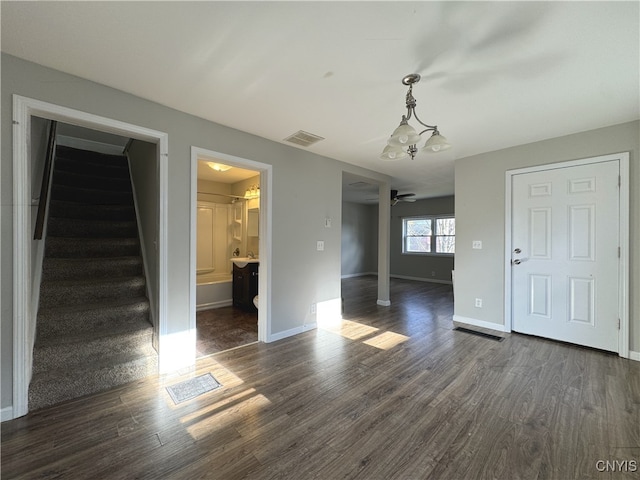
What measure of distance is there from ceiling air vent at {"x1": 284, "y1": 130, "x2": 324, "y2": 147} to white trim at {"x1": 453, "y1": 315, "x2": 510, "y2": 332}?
3.29m

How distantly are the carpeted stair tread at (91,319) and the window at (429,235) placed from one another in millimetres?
7370

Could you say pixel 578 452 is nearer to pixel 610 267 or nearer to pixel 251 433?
pixel 251 433

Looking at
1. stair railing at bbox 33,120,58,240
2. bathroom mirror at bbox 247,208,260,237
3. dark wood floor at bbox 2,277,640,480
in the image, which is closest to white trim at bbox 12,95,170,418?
dark wood floor at bbox 2,277,640,480

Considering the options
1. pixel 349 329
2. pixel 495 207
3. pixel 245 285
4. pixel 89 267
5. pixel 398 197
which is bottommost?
pixel 349 329

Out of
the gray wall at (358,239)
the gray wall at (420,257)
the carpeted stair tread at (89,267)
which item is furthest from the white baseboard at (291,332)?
the gray wall at (420,257)

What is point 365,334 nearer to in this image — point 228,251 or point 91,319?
point 91,319

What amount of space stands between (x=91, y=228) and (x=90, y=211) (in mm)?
320

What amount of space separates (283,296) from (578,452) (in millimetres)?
2685

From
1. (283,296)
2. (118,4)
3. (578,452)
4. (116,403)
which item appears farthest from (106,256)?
(578,452)

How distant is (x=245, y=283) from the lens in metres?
4.36

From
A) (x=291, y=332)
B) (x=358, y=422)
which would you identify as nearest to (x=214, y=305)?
(x=291, y=332)

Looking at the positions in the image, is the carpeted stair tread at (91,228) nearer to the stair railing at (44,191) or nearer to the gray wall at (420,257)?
the stair railing at (44,191)

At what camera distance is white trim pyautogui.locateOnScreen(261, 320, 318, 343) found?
3148 mm

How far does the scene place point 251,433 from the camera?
165 cm
